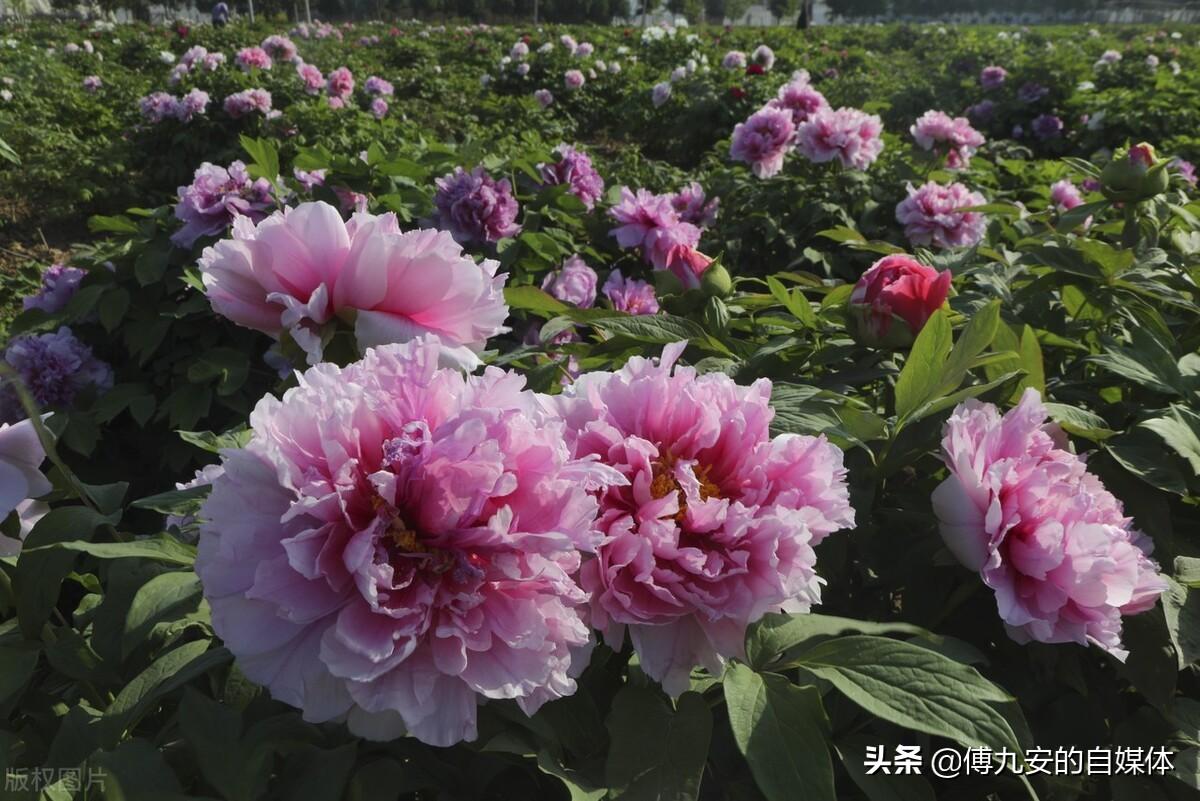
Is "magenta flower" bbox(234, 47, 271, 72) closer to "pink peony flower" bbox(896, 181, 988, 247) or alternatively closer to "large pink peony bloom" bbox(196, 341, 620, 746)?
"pink peony flower" bbox(896, 181, 988, 247)

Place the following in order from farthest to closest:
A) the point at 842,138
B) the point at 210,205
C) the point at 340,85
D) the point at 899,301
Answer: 1. the point at 340,85
2. the point at 842,138
3. the point at 210,205
4. the point at 899,301

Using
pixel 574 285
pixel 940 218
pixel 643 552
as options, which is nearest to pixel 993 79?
pixel 940 218

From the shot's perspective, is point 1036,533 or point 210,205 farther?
point 210,205

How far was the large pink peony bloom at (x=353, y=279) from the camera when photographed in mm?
864

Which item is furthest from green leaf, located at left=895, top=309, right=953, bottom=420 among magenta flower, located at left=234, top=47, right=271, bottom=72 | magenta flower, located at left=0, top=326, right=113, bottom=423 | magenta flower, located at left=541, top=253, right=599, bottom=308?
magenta flower, located at left=234, top=47, right=271, bottom=72

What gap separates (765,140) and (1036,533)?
294 centimetres

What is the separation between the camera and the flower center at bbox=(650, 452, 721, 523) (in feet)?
2.40

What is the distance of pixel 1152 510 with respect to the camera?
1.02 m

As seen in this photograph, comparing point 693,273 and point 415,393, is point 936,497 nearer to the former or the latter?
point 415,393

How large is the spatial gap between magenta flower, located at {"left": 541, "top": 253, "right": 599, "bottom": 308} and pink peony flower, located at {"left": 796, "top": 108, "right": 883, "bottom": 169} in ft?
4.21

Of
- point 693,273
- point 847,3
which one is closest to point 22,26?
point 693,273

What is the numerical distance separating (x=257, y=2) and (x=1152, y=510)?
4425cm

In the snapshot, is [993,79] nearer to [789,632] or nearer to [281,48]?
[281,48]

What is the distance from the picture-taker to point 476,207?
261 cm
